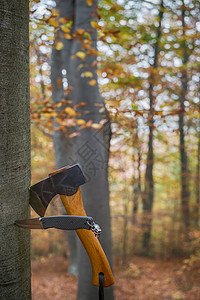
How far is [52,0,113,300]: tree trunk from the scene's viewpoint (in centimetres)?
348

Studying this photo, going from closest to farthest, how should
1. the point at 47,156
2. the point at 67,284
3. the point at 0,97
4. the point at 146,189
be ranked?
1. the point at 0,97
2. the point at 67,284
3. the point at 47,156
4. the point at 146,189

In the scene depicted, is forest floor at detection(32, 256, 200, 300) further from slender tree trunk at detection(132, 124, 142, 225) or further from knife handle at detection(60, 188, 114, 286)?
knife handle at detection(60, 188, 114, 286)

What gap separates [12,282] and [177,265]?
818 centimetres

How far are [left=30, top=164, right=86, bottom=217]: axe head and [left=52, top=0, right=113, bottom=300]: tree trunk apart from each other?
2129mm

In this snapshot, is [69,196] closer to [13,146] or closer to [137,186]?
[13,146]

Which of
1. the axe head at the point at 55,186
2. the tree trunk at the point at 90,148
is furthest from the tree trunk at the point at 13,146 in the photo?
the tree trunk at the point at 90,148

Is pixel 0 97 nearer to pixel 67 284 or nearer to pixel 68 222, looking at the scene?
pixel 68 222

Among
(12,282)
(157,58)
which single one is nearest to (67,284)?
(12,282)

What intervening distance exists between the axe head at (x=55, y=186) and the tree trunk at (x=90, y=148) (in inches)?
83.8

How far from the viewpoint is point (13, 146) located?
1.20 metres

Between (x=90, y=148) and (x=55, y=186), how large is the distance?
223cm

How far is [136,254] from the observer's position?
9.75 meters

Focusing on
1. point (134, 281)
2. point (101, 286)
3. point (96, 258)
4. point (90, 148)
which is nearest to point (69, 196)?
point (96, 258)

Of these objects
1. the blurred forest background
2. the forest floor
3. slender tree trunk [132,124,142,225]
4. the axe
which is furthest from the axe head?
slender tree trunk [132,124,142,225]
